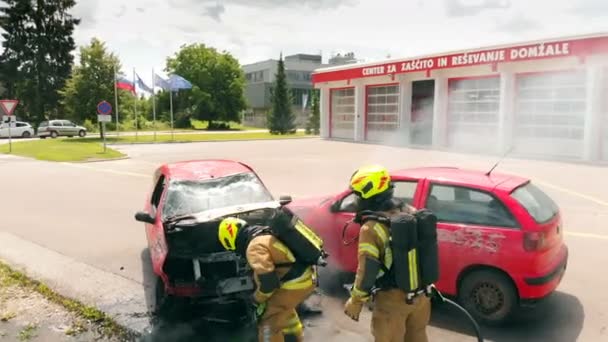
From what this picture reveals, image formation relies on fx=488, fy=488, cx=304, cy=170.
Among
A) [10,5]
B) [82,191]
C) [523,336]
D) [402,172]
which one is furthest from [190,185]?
[10,5]

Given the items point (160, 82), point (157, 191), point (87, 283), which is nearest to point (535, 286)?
point (157, 191)

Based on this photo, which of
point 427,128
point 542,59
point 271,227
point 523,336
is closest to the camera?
point 271,227

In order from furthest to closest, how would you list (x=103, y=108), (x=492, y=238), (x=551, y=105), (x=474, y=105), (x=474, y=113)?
(x=474, y=105) < (x=474, y=113) < (x=103, y=108) < (x=551, y=105) < (x=492, y=238)

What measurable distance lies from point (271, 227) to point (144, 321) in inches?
97.2

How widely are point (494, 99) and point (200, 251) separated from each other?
70.8ft

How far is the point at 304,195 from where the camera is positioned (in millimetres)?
12438

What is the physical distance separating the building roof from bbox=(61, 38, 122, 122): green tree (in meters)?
17.2

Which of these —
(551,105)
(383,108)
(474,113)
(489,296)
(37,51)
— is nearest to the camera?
(489,296)

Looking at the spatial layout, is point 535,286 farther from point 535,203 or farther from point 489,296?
point 535,203

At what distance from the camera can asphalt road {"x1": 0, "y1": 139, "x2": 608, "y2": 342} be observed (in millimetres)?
5039

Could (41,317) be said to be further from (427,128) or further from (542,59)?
(427,128)

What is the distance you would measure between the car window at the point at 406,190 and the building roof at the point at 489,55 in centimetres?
1636

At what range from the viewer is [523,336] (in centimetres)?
475

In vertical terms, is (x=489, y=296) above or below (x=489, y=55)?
below
